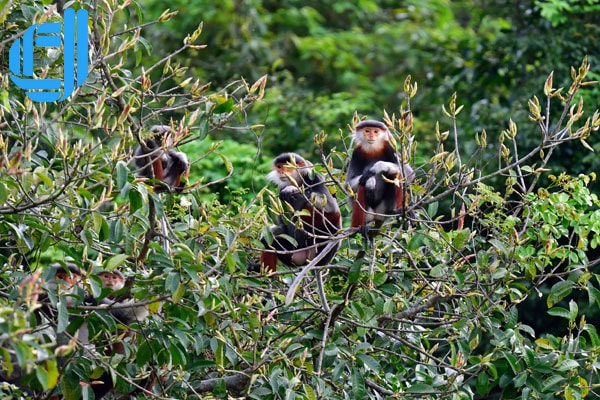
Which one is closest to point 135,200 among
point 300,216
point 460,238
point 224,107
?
point 224,107

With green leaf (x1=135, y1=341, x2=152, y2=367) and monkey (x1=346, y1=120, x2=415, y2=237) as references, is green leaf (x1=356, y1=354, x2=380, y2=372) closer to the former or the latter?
monkey (x1=346, y1=120, x2=415, y2=237)

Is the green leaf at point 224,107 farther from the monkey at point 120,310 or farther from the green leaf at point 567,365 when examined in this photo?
the green leaf at point 567,365

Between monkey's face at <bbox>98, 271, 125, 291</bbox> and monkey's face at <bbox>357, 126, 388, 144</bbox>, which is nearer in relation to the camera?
monkey's face at <bbox>98, 271, 125, 291</bbox>

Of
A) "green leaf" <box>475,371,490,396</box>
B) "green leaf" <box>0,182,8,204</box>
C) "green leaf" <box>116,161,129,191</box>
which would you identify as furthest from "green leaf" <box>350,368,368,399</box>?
"green leaf" <box>0,182,8,204</box>

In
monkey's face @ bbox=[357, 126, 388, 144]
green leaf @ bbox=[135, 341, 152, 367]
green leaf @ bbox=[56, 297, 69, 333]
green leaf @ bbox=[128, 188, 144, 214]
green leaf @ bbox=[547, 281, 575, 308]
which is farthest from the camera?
monkey's face @ bbox=[357, 126, 388, 144]

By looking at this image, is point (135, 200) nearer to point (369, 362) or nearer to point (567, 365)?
point (369, 362)

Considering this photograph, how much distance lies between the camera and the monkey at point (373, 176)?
4168 millimetres

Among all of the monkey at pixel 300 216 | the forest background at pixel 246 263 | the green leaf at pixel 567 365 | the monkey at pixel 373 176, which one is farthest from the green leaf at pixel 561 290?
the monkey at pixel 300 216

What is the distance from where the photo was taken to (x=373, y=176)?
432 cm

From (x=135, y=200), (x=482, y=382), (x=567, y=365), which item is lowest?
(x=482, y=382)

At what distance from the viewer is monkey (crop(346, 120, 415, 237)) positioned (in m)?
4.17

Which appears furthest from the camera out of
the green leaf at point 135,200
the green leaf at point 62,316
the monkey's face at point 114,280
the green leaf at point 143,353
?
the monkey's face at point 114,280

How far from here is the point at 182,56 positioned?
383 inches

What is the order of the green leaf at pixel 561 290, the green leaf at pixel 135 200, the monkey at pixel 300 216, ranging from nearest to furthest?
1. the green leaf at pixel 135 200
2. the green leaf at pixel 561 290
3. the monkey at pixel 300 216
